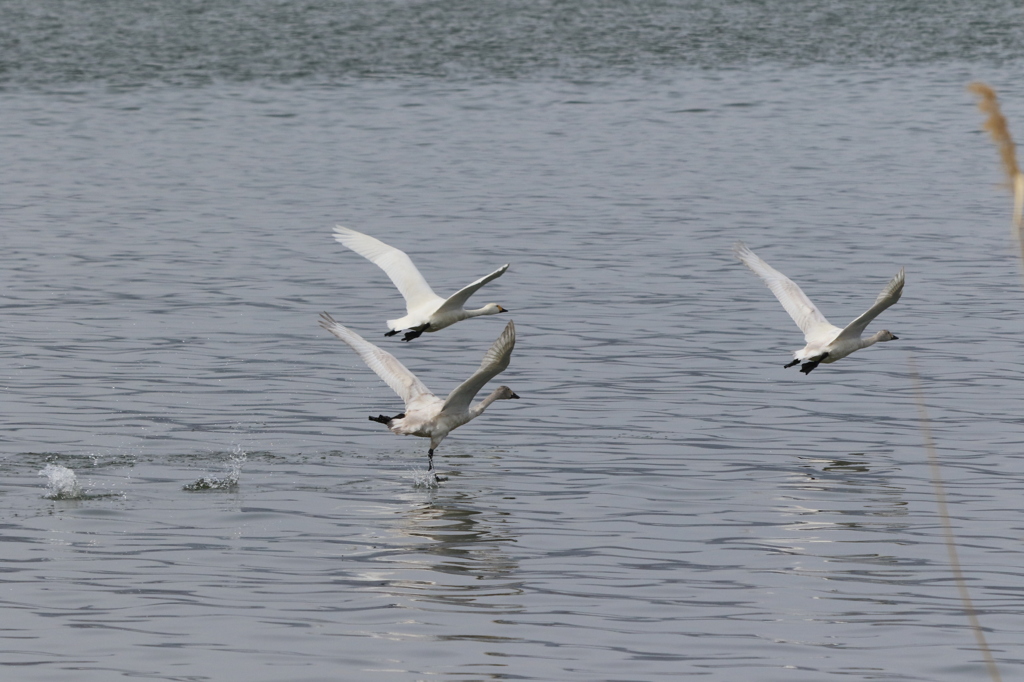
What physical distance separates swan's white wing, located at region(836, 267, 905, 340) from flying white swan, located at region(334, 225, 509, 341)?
3528 millimetres

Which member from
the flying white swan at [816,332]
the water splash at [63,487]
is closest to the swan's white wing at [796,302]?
the flying white swan at [816,332]

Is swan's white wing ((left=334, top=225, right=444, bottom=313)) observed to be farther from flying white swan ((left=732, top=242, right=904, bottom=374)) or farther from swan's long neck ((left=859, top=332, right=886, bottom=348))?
swan's long neck ((left=859, top=332, right=886, bottom=348))

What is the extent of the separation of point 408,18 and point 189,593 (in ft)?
203

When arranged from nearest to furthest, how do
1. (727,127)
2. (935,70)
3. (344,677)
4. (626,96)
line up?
(344,677)
(727,127)
(626,96)
(935,70)

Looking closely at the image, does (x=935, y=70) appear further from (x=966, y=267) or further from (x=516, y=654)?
(x=516, y=654)

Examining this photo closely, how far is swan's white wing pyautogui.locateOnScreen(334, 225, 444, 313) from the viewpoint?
18812 mm

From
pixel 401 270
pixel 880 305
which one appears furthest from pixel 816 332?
pixel 401 270

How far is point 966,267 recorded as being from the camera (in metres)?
25.5

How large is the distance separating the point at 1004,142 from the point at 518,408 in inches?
523

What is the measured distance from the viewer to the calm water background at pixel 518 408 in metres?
11.2

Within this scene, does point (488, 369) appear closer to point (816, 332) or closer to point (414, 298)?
point (414, 298)

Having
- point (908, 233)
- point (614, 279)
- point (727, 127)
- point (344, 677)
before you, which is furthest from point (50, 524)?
point (727, 127)

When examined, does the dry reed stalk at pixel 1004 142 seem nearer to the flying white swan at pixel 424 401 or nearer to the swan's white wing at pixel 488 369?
the swan's white wing at pixel 488 369

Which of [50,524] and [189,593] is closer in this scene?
[189,593]
